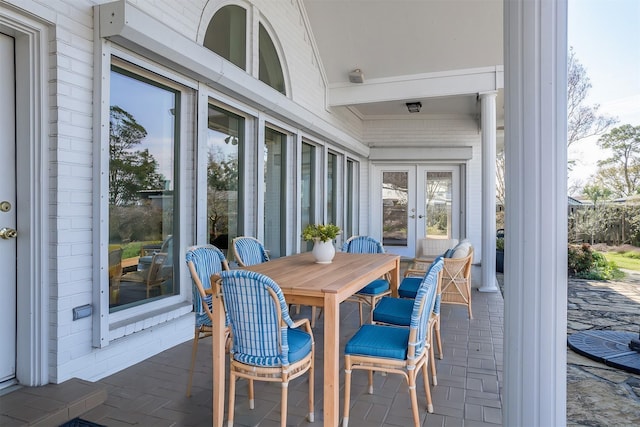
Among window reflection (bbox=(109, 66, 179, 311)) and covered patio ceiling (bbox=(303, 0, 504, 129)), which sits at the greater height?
covered patio ceiling (bbox=(303, 0, 504, 129))

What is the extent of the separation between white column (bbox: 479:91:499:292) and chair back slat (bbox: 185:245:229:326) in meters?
4.41

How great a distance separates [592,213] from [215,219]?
692 cm

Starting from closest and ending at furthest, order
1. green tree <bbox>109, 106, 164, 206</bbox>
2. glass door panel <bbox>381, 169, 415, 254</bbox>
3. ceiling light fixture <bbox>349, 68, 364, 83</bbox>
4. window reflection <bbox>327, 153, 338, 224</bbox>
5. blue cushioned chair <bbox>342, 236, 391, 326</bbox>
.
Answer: green tree <bbox>109, 106, 164, 206</bbox> < blue cushioned chair <bbox>342, 236, 391, 326</bbox> < ceiling light fixture <bbox>349, 68, 364, 83</bbox> < window reflection <bbox>327, 153, 338, 224</bbox> < glass door panel <bbox>381, 169, 415, 254</bbox>

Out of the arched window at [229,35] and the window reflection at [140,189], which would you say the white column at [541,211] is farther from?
the arched window at [229,35]

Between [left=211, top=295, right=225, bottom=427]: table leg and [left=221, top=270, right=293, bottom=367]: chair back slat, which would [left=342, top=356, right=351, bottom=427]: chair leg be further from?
[left=211, top=295, right=225, bottom=427]: table leg

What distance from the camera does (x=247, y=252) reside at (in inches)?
146

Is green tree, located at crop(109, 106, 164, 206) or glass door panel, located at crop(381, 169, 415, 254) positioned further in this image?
glass door panel, located at crop(381, 169, 415, 254)

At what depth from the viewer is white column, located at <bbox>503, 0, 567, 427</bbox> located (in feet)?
4.22

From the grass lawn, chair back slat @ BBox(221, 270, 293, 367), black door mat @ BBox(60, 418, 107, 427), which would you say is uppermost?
chair back slat @ BBox(221, 270, 293, 367)

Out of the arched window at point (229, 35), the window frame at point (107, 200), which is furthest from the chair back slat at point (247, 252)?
the arched window at point (229, 35)

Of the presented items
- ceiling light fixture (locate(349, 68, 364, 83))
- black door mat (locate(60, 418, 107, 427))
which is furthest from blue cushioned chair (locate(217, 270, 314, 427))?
ceiling light fixture (locate(349, 68, 364, 83))

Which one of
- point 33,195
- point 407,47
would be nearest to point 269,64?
point 407,47

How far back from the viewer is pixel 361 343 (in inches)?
88.7

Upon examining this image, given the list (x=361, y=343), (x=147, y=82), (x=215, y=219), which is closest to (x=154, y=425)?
(x=361, y=343)
